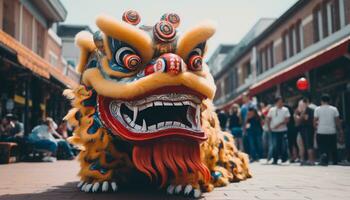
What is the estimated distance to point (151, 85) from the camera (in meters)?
4.00

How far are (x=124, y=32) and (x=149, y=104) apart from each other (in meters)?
0.74

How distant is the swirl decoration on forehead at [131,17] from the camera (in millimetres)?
4578

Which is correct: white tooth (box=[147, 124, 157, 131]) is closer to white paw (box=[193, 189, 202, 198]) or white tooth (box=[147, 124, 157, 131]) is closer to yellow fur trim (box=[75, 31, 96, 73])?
white paw (box=[193, 189, 202, 198])

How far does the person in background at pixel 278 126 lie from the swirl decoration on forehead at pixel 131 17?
6.31m

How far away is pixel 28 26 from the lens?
19953 mm

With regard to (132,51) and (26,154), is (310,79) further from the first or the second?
(132,51)

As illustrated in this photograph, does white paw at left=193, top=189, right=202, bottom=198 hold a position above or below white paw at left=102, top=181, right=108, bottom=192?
below

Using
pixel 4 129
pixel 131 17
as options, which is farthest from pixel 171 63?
pixel 4 129

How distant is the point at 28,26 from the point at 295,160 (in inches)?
542

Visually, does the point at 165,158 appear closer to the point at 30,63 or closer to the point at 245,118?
the point at 245,118

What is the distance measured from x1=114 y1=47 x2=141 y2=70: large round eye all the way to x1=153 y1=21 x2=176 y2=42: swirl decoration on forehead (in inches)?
11.6

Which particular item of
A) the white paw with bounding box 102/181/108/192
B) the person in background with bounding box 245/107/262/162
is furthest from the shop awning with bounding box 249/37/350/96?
the white paw with bounding box 102/181/108/192

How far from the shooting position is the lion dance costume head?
13.5 ft

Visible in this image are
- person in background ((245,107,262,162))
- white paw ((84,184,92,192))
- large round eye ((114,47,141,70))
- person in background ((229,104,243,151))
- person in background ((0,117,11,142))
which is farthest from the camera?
person in background ((229,104,243,151))
